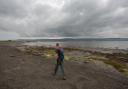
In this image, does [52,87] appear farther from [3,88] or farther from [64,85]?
[3,88]

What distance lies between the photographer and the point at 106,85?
1272 cm

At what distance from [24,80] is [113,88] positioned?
8199 mm

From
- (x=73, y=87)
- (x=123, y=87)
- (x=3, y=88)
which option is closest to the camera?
(x=3, y=88)

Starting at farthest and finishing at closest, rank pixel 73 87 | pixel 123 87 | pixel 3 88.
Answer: pixel 123 87 < pixel 73 87 < pixel 3 88

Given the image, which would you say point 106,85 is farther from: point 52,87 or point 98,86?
point 52,87

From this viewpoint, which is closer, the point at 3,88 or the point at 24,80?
the point at 3,88

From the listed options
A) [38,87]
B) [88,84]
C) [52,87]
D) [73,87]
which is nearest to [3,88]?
[38,87]

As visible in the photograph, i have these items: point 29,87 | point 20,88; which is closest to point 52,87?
point 29,87

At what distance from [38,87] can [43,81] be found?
1.52 metres

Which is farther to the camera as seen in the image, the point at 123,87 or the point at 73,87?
the point at 123,87

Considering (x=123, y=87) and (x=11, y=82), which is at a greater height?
(x=11, y=82)

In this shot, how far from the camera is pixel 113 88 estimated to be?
12.1 meters

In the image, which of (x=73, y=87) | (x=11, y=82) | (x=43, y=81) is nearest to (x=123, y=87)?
(x=73, y=87)

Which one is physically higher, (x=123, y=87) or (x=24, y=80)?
(x=24, y=80)
